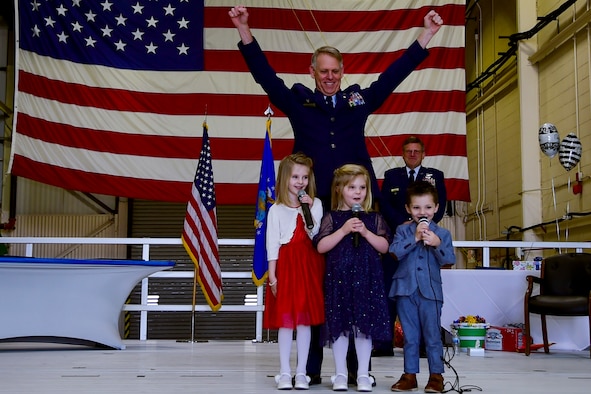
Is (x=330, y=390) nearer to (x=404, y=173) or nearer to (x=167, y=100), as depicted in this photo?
(x=404, y=173)

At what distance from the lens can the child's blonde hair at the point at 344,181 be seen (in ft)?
10.5

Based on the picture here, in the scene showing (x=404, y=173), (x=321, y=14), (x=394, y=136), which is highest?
(x=321, y=14)

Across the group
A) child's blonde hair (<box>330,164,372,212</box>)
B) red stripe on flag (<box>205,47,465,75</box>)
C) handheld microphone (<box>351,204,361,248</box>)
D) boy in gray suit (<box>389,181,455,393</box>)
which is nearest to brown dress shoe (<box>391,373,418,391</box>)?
boy in gray suit (<box>389,181,455,393</box>)

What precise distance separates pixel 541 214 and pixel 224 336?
7077mm

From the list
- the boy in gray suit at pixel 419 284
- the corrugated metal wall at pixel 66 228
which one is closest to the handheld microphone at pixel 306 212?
the boy in gray suit at pixel 419 284

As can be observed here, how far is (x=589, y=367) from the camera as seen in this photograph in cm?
472

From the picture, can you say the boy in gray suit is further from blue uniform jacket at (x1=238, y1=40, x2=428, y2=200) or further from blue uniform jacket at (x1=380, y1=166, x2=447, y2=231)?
blue uniform jacket at (x1=380, y1=166, x2=447, y2=231)

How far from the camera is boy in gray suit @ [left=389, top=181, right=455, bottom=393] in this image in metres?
3.21

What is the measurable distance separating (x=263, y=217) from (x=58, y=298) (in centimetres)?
171

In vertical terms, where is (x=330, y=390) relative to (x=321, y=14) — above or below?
below

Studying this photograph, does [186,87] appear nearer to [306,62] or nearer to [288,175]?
[306,62]

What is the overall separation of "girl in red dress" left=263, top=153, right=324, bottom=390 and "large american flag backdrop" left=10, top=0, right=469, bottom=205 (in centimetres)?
561

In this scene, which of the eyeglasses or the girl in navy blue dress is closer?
the girl in navy blue dress

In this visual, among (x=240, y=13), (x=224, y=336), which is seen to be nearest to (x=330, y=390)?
(x=240, y=13)
